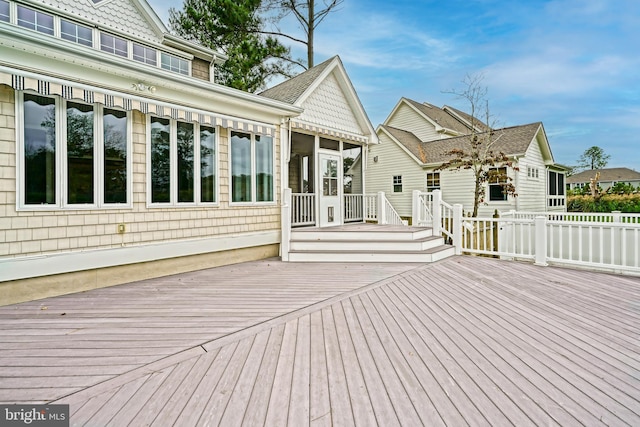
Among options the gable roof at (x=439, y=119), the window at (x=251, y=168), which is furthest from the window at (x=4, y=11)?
the gable roof at (x=439, y=119)

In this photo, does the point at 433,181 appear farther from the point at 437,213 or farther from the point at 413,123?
the point at 437,213

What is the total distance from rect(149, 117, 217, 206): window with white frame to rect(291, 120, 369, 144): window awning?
95.0 inches

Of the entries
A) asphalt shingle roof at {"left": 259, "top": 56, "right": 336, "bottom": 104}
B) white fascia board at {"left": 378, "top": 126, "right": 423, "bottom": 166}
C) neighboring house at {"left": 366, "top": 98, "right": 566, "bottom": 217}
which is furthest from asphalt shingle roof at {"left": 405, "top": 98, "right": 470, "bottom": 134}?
asphalt shingle roof at {"left": 259, "top": 56, "right": 336, "bottom": 104}

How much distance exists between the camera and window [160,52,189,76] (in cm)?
863

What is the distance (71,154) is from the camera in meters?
4.41

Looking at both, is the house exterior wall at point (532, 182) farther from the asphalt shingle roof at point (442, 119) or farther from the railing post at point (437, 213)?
the railing post at point (437, 213)

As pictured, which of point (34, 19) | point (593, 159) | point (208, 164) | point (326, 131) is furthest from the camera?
point (593, 159)

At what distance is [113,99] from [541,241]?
843 centimetres

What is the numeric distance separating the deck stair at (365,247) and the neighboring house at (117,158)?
0.88m

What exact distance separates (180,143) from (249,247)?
265 cm

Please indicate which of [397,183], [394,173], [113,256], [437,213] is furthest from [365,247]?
[394,173]

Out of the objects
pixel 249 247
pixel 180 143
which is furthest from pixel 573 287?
pixel 180 143

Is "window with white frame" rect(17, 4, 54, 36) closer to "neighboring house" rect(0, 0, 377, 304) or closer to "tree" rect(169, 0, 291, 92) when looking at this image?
"neighboring house" rect(0, 0, 377, 304)

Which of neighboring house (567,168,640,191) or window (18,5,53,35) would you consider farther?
neighboring house (567,168,640,191)
